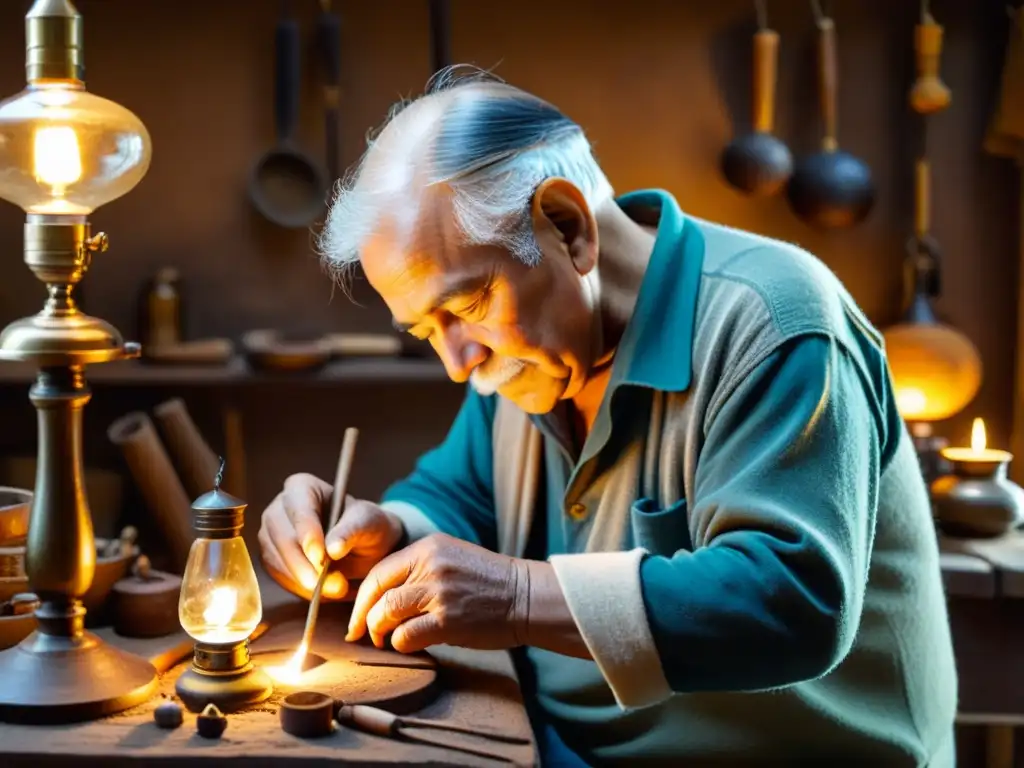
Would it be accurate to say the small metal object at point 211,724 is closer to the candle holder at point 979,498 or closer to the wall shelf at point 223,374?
the wall shelf at point 223,374

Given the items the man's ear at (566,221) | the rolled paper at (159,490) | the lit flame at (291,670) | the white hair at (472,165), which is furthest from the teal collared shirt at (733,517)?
the rolled paper at (159,490)

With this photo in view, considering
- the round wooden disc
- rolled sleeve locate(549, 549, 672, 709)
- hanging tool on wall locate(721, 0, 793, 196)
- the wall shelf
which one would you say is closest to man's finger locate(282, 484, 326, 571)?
the round wooden disc

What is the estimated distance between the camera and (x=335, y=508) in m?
2.01

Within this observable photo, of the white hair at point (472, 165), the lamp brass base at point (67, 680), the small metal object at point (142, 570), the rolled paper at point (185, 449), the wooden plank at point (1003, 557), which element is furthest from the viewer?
the rolled paper at point (185, 449)

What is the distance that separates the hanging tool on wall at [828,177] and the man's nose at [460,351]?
1.88 meters

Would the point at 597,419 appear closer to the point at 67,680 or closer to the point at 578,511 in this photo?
the point at 578,511

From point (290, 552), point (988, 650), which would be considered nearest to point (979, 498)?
point (988, 650)

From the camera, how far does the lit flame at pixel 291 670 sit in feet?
5.88

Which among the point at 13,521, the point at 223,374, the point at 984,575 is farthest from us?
the point at 223,374

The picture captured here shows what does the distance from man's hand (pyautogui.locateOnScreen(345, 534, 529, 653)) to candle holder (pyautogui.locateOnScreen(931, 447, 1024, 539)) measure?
174cm

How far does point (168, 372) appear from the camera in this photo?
3.33m

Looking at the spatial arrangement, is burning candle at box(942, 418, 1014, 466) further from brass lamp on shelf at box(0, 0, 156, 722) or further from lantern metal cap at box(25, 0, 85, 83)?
lantern metal cap at box(25, 0, 85, 83)

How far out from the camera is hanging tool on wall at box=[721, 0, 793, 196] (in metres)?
3.47

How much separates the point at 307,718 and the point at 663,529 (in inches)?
23.8
